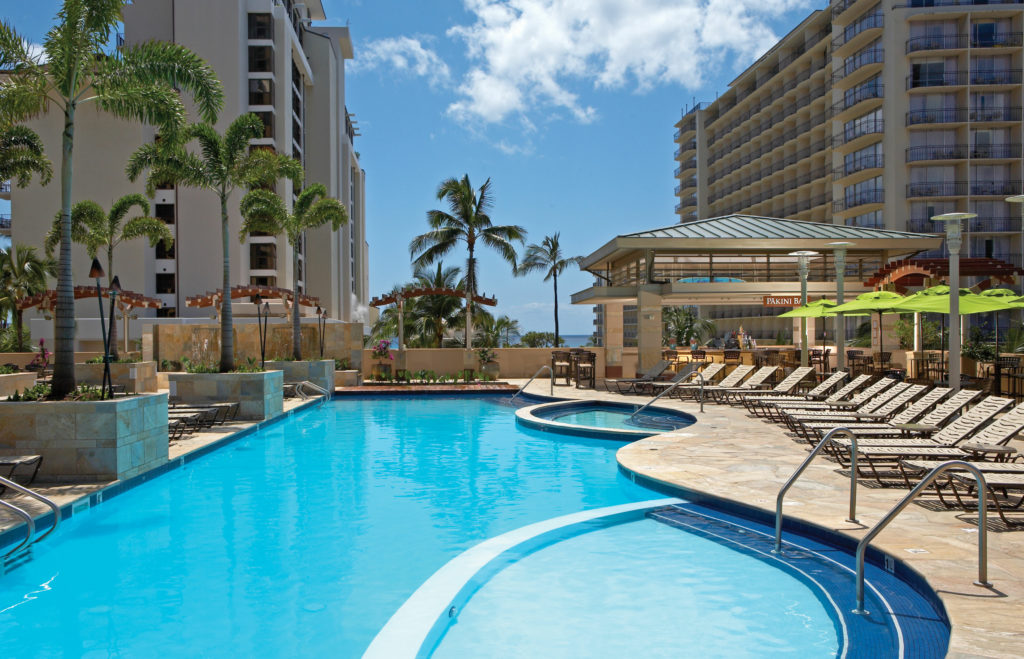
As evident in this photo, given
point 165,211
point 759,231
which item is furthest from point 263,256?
point 759,231

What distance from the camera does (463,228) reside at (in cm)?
2947

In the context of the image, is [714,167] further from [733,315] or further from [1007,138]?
[1007,138]

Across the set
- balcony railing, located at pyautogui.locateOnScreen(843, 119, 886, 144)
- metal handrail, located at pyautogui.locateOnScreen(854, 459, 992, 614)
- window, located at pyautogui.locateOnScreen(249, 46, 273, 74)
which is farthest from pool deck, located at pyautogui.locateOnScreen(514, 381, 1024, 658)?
window, located at pyautogui.locateOnScreen(249, 46, 273, 74)

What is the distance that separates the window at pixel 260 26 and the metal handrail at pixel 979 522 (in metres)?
48.4

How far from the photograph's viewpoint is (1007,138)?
43.4 meters

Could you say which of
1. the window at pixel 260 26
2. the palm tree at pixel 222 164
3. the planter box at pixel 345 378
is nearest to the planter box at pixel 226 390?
the palm tree at pixel 222 164

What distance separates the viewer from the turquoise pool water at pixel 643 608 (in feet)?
15.9

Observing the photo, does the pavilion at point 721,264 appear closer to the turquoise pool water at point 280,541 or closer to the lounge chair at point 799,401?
the lounge chair at point 799,401

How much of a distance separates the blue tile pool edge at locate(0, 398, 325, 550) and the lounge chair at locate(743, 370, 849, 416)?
9704 mm

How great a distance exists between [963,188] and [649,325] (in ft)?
106

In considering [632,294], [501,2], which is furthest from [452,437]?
Result: [501,2]

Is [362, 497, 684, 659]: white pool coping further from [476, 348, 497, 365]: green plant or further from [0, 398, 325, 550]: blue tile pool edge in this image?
[476, 348, 497, 365]: green plant

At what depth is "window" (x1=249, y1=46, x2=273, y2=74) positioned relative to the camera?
4550 centimetres

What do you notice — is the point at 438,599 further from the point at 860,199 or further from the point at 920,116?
the point at 860,199
